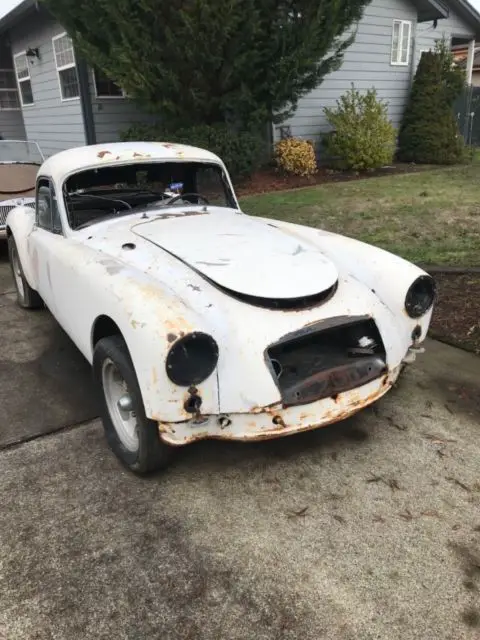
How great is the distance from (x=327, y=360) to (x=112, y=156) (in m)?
2.39

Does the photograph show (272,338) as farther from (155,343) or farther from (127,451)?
(127,451)

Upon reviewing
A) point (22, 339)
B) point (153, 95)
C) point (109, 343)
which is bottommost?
point (22, 339)

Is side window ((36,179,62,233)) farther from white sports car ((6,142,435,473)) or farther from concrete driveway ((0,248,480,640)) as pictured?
concrete driveway ((0,248,480,640))

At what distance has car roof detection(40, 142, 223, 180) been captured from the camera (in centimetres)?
399

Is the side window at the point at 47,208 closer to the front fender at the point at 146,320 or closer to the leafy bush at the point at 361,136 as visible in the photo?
the front fender at the point at 146,320

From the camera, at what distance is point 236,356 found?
8.18ft

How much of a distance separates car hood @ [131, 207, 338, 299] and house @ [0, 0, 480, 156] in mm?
9492

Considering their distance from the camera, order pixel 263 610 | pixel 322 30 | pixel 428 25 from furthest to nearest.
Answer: pixel 428 25 → pixel 322 30 → pixel 263 610

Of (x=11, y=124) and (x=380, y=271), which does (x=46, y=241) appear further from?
(x=11, y=124)

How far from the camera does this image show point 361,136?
11758mm

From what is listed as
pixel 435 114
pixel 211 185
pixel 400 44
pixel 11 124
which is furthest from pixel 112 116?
pixel 211 185

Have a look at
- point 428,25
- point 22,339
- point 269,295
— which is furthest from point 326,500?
point 428,25

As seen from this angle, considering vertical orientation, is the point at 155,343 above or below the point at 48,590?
above

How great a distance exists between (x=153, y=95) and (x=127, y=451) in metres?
7.94
